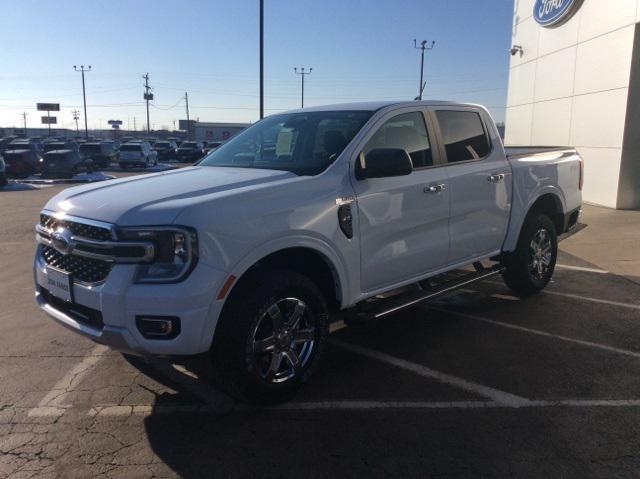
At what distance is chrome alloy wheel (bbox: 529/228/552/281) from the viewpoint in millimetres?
6051

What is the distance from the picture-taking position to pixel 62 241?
11.3 feet

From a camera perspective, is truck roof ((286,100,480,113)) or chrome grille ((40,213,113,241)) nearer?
chrome grille ((40,213,113,241))

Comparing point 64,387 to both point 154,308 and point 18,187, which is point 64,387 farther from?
point 18,187

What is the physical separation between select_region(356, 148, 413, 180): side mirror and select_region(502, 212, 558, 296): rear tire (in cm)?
249

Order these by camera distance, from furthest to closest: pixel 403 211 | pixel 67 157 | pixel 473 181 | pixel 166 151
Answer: pixel 166 151 → pixel 67 157 → pixel 473 181 → pixel 403 211

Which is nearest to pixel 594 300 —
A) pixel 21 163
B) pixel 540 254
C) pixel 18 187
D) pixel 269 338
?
pixel 540 254

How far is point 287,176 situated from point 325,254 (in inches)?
24.3

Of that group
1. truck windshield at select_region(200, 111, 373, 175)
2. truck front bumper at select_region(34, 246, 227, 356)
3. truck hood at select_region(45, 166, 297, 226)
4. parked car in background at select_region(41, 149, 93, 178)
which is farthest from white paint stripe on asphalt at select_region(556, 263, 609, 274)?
parked car in background at select_region(41, 149, 93, 178)

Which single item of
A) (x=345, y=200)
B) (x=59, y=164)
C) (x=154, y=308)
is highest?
(x=345, y=200)

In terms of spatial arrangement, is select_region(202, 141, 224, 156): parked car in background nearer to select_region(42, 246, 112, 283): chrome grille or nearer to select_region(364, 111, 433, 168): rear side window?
select_region(364, 111, 433, 168): rear side window

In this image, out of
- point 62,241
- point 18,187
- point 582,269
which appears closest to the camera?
point 62,241

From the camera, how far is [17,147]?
29.6 m

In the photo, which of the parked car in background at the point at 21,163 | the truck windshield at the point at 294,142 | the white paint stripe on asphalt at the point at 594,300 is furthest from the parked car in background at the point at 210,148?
the parked car in background at the point at 21,163

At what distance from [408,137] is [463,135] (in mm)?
A: 878
